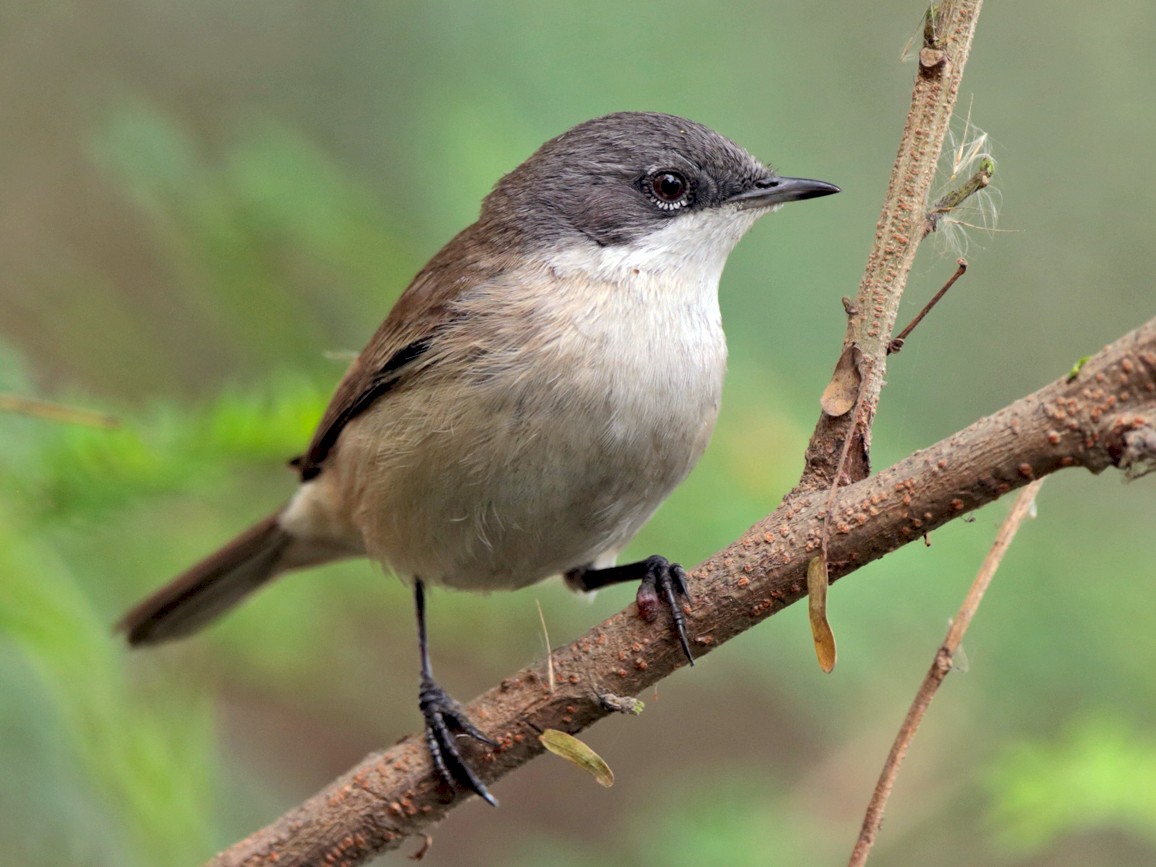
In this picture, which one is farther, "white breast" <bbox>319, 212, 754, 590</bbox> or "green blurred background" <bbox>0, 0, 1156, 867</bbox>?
"white breast" <bbox>319, 212, 754, 590</bbox>

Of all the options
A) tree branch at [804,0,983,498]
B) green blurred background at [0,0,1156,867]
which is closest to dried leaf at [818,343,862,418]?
tree branch at [804,0,983,498]

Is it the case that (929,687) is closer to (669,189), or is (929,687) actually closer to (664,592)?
(664,592)

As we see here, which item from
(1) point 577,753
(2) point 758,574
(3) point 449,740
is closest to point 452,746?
(3) point 449,740

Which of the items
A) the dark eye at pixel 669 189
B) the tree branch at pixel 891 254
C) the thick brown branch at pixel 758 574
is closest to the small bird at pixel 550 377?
the dark eye at pixel 669 189

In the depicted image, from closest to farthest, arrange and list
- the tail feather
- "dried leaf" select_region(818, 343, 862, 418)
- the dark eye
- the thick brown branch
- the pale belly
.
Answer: the thick brown branch < "dried leaf" select_region(818, 343, 862, 418) < the pale belly < the dark eye < the tail feather

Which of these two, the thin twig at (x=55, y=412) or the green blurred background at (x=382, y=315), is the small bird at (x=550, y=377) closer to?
the green blurred background at (x=382, y=315)

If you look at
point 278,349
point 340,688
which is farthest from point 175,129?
point 340,688

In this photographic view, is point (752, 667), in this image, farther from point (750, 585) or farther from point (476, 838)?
point (476, 838)

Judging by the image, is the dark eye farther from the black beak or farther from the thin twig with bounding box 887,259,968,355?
the thin twig with bounding box 887,259,968,355
